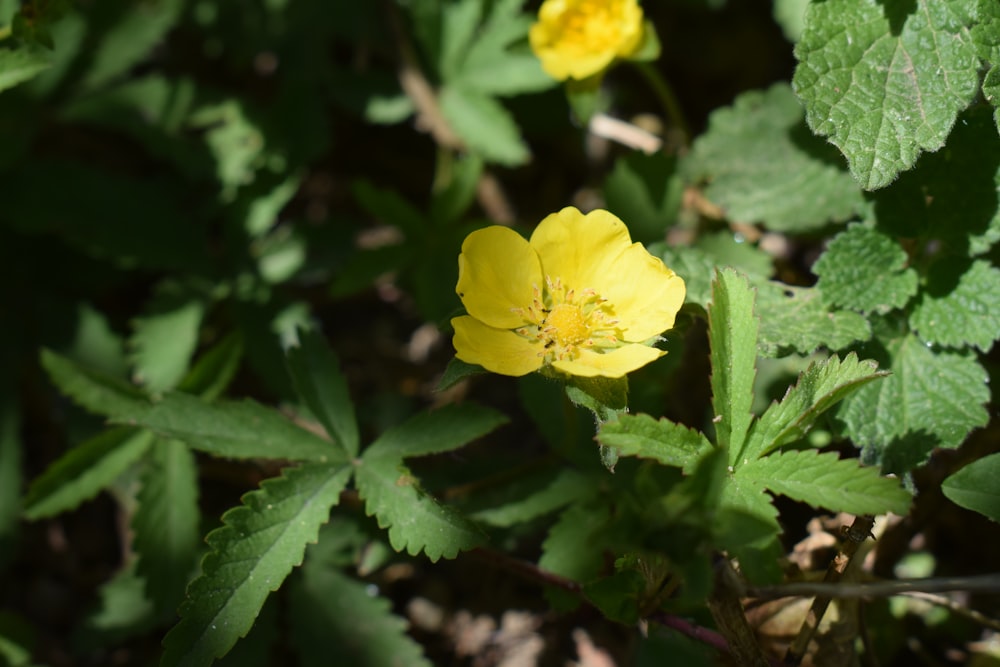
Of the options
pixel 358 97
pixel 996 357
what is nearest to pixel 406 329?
pixel 358 97

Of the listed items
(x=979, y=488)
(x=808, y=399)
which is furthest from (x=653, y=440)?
(x=979, y=488)

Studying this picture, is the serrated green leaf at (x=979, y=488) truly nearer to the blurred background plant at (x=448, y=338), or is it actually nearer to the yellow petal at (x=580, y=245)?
the blurred background plant at (x=448, y=338)

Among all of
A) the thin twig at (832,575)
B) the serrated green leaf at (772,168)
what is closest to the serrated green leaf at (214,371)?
the serrated green leaf at (772,168)

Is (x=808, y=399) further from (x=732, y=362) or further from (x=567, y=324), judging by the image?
(x=567, y=324)

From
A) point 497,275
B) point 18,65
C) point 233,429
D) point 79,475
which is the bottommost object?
point 79,475

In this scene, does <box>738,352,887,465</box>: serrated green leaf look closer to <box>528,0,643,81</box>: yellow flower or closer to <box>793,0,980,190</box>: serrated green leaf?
<box>793,0,980,190</box>: serrated green leaf

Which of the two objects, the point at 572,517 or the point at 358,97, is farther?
the point at 358,97

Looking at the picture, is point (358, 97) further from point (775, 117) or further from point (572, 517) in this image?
point (572, 517)
